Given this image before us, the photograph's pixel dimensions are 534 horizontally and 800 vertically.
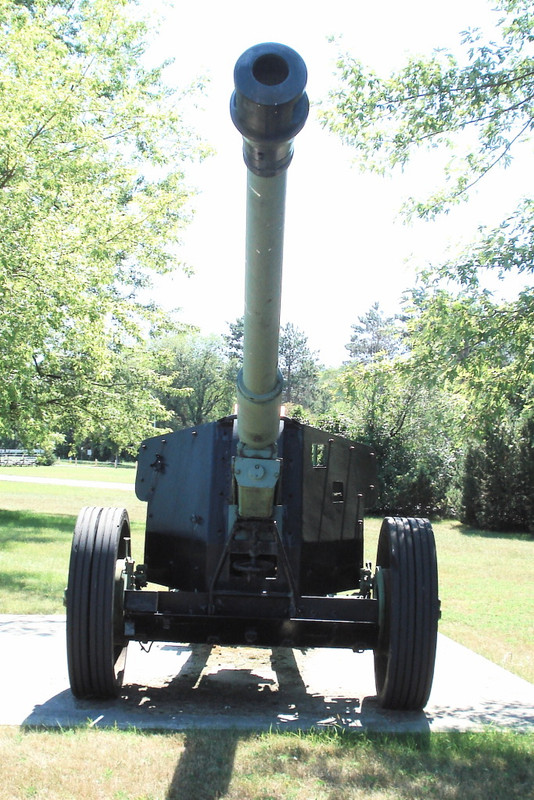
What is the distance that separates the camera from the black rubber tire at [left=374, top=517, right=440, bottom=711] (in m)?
4.94

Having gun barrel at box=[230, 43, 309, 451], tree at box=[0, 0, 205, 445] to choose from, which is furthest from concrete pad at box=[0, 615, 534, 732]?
tree at box=[0, 0, 205, 445]

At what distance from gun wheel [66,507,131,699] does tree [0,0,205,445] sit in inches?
245

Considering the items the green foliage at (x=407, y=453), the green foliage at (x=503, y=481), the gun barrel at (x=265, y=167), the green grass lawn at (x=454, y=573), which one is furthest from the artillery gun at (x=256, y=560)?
the green foliage at (x=407, y=453)

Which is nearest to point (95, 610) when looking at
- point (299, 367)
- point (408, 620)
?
point (408, 620)

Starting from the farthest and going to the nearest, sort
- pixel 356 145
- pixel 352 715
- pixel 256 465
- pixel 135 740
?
pixel 356 145 → pixel 352 715 → pixel 256 465 → pixel 135 740

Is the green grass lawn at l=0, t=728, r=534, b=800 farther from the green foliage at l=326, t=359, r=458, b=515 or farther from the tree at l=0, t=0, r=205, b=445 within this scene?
the green foliage at l=326, t=359, r=458, b=515

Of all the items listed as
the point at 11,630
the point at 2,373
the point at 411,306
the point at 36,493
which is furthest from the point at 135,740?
the point at 36,493

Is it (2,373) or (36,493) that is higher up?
(2,373)

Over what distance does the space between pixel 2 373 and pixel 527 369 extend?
7.65m

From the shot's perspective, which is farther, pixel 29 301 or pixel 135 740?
pixel 29 301

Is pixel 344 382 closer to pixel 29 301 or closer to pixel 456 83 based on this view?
pixel 456 83

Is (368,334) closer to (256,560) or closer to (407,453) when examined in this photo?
(407,453)

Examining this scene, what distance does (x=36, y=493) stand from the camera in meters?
27.7

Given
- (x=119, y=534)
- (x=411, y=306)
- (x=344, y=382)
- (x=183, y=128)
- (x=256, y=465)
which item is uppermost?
(x=183, y=128)
